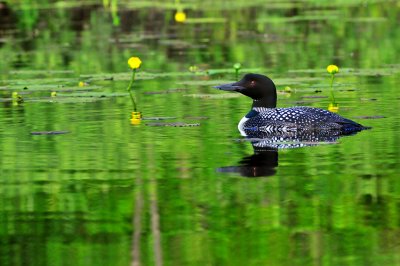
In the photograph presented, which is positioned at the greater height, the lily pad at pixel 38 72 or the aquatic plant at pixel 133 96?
the lily pad at pixel 38 72

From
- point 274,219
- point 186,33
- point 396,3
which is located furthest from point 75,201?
point 396,3

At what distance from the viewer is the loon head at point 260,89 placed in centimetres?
1271

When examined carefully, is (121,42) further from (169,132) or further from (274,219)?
(274,219)

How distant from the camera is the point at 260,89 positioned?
12.7m

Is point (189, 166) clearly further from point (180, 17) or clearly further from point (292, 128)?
point (180, 17)

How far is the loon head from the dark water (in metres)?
0.35

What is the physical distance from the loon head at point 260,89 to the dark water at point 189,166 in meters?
0.35

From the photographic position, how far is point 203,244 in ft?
22.9

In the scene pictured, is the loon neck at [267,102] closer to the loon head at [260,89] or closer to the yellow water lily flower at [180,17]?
the loon head at [260,89]

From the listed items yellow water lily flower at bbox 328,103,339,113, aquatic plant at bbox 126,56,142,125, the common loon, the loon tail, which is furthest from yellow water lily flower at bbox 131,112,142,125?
the loon tail

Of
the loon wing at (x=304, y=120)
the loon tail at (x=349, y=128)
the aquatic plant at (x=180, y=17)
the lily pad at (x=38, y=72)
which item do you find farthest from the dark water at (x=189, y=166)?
the aquatic plant at (x=180, y=17)

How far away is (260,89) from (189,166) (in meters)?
3.00

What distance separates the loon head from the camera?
12711 mm

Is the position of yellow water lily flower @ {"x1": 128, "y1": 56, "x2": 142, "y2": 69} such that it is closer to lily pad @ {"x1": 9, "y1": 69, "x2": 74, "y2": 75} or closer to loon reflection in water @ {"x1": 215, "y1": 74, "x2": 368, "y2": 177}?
loon reflection in water @ {"x1": 215, "y1": 74, "x2": 368, "y2": 177}
